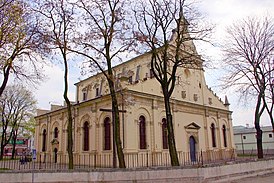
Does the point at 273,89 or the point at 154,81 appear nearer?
the point at 273,89

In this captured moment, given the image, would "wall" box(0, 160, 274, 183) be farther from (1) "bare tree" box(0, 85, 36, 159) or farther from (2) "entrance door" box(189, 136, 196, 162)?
(1) "bare tree" box(0, 85, 36, 159)

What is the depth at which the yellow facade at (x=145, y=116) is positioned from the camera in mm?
23406

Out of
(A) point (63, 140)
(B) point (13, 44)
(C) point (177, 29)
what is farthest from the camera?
(A) point (63, 140)

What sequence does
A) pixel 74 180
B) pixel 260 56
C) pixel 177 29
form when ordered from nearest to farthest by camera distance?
pixel 74 180 → pixel 177 29 → pixel 260 56

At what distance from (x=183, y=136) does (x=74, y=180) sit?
59.1 ft

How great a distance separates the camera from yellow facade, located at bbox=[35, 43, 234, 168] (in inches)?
922

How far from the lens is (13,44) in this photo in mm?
14445

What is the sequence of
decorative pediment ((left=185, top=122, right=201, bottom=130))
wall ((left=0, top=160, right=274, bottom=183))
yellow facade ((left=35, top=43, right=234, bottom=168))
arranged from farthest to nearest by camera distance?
decorative pediment ((left=185, top=122, right=201, bottom=130)) → yellow facade ((left=35, top=43, right=234, bottom=168)) → wall ((left=0, top=160, right=274, bottom=183))

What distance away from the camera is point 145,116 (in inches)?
971

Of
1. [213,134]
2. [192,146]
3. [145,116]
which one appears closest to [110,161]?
[145,116]

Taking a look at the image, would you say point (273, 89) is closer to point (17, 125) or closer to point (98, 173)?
point (98, 173)

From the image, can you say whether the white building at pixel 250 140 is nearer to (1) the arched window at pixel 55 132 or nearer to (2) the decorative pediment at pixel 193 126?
(2) the decorative pediment at pixel 193 126

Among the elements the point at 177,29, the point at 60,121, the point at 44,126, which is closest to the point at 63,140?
the point at 60,121

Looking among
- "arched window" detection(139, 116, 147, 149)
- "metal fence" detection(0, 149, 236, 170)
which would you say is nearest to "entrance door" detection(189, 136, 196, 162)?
"metal fence" detection(0, 149, 236, 170)
